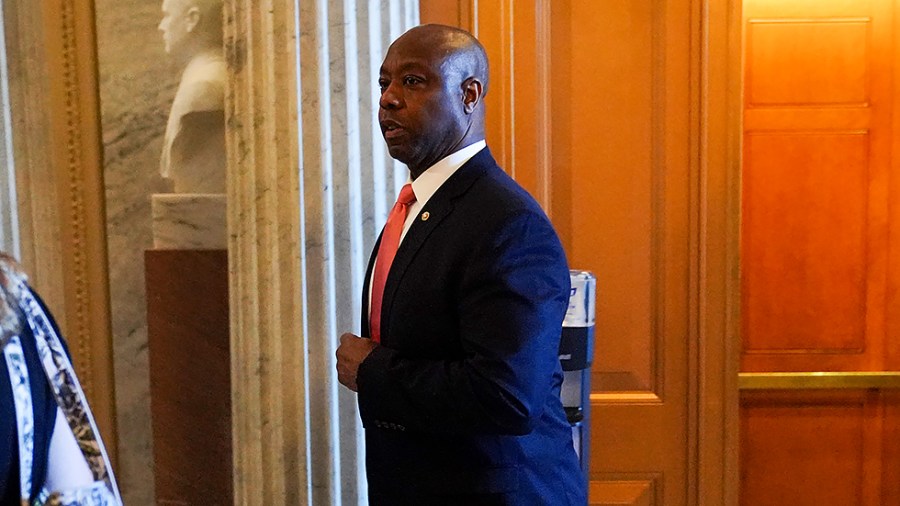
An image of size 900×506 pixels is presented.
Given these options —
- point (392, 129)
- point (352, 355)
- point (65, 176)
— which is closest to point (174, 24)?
point (65, 176)

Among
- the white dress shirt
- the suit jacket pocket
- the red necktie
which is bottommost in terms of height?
the suit jacket pocket

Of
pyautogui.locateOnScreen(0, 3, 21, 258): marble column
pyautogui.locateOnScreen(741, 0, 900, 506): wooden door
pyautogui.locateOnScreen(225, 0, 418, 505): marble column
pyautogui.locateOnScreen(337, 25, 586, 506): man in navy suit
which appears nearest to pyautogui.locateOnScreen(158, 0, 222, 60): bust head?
pyautogui.locateOnScreen(225, 0, 418, 505): marble column

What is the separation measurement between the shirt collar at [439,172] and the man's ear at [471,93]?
0.23 ft

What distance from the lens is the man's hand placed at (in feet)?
4.66

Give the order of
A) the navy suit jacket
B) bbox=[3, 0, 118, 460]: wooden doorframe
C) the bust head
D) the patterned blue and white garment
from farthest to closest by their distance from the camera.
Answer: bbox=[3, 0, 118, 460]: wooden doorframe → the bust head → the navy suit jacket → the patterned blue and white garment

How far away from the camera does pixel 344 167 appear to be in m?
2.05

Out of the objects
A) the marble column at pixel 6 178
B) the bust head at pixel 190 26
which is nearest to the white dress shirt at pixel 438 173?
the bust head at pixel 190 26

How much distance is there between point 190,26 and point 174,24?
5cm

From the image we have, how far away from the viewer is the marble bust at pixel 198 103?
2.23 m

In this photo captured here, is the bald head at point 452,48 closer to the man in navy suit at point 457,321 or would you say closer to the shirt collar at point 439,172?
the man in navy suit at point 457,321

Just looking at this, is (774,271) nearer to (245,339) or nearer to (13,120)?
(245,339)

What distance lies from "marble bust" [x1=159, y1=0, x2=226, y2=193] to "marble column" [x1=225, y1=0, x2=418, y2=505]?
0.21 m

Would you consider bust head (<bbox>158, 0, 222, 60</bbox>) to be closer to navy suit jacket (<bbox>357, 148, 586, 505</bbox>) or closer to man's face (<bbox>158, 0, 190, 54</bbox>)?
man's face (<bbox>158, 0, 190, 54</bbox>)

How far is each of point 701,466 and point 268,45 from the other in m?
1.75
